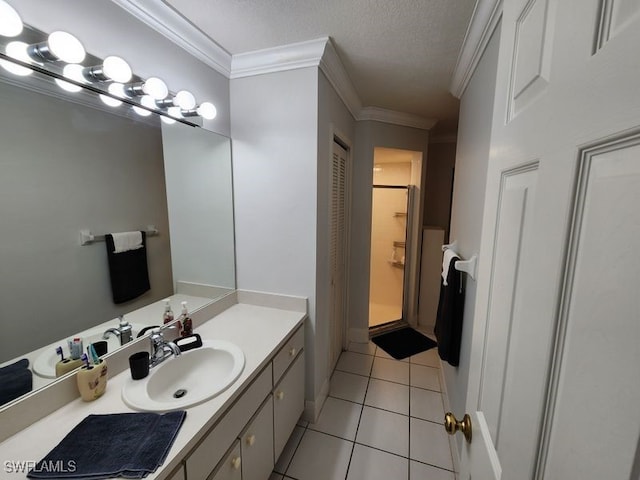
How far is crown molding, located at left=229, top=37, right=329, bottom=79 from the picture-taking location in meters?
1.48

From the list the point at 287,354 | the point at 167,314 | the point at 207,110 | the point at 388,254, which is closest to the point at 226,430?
the point at 287,354

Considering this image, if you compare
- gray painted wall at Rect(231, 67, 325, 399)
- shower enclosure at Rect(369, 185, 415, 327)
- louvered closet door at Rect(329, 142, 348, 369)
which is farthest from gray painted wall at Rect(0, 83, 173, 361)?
shower enclosure at Rect(369, 185, 415, 327)

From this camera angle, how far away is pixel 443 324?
164cm

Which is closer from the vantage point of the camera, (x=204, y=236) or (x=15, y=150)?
(x=15, y=150)

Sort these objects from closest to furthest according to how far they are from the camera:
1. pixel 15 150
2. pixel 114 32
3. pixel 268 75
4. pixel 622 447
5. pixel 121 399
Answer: pixel 622 447 < pixel 15 150 < pixel 121 399 < pixel 114 32 < pixel 268 75

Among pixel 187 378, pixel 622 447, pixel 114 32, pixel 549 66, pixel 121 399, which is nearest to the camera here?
pixel 622 447

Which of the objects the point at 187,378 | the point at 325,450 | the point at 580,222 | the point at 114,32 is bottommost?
the point at 325,450

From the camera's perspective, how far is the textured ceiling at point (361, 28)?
3.96 ft

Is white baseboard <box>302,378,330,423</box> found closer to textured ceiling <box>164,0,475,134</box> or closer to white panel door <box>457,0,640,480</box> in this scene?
white panel door <box>457,0,640,480</box>

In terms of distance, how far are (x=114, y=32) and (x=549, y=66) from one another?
58.9 inches

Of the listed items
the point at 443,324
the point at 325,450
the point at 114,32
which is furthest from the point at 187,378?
the point at 114,32

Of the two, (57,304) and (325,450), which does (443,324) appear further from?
(57,304)

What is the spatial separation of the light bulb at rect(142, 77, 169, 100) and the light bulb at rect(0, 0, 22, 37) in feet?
1.27

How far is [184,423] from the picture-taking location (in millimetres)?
883
